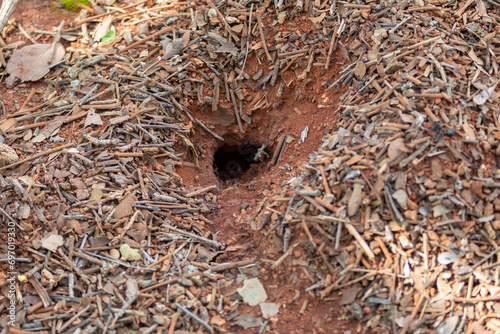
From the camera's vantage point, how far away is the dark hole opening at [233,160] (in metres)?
4.57

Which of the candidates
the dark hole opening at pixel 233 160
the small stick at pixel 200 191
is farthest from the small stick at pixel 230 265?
the dark hole opening at pixel 233 160

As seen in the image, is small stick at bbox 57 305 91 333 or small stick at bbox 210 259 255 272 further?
small stick at bbox 210 259 255 272

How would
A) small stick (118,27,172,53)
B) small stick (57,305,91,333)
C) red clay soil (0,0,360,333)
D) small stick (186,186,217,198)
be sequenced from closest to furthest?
small stick (57,305,91,333)
red clay soil (0,0,360,333)
small stick (186,186,217,198)
small stick (118,27,172,53)

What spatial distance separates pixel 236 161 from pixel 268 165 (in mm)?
625

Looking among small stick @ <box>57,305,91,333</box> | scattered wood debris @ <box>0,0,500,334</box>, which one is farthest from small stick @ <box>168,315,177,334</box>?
small stick @ <box>57,305,91,333</box>

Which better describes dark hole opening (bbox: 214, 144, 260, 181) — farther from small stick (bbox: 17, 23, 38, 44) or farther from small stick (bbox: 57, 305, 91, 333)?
small stick (bbox: 17, 23, 38, 44)

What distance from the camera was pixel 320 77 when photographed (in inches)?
160

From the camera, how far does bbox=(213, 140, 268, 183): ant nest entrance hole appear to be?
14.5 feet

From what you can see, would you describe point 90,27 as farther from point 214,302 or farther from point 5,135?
point 214,302

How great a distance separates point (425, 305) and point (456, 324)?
0.70 feet

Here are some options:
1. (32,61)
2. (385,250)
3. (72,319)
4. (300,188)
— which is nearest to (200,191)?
(300,188)

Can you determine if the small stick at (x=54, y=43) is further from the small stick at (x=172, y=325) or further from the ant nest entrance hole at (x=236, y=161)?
the small stick at (x=172, y=325)

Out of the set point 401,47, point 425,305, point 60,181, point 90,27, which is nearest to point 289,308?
point 425,305

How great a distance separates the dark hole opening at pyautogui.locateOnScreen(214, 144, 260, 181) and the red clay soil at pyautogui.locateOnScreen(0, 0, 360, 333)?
112 mm
